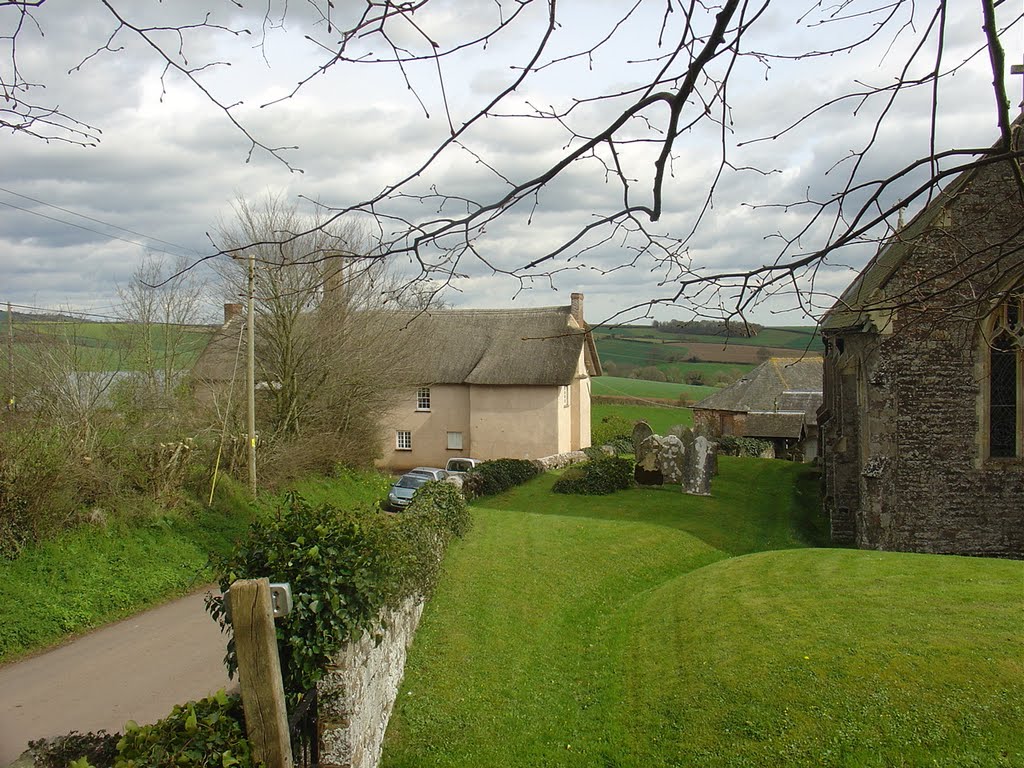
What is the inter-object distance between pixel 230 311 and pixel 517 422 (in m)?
13.5

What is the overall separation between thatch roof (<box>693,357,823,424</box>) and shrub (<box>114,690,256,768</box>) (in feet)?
124

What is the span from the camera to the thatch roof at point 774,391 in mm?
40125

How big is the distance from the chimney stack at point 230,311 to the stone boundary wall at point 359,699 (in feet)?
70.3

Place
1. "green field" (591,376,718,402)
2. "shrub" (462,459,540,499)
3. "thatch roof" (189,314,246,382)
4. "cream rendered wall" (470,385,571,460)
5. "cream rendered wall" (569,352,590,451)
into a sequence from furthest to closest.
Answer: "green field" (591,376,718,402) < "cream rendered wall" (569,352,590,451) < "cream rendered wall" (470,385,571,460) < "thatch roof" (189,314,246,382) < "shrub" (462,459,540,499)

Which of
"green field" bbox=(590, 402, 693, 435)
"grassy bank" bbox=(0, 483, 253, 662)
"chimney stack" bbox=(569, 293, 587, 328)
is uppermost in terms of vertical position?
"chimney stack" bbox=(569, 293, 587, 328)

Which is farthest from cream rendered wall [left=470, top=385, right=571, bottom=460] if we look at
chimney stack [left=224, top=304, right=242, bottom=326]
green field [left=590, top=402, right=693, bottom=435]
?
green field [left=590, top=402, right=693, bottom=435]

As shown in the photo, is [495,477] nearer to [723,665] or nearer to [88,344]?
[88,344]

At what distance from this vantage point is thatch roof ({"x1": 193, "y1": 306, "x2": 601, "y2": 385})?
34906 mm

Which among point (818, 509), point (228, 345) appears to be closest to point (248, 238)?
point (228, 345)

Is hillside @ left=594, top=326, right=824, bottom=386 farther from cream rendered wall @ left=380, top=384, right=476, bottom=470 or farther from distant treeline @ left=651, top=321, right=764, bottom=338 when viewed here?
cream rendered wall @ left=380, top=384, right=476, bottom=470

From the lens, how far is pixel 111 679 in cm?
1148

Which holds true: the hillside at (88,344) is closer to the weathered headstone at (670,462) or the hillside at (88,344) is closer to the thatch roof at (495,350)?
the thatch roof at (495,350)

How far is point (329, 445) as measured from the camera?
27.1m

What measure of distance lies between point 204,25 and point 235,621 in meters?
2.86
